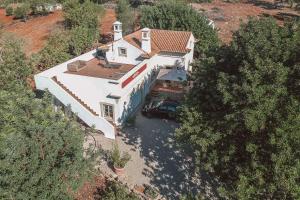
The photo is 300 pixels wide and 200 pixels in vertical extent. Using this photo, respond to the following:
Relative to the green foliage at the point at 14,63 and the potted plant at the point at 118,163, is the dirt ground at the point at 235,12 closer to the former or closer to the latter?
the green foliage at the point at 14,63

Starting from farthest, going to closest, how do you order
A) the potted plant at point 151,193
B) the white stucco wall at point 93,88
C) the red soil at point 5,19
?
1. the red soil at point 5,19
2. the white stucco wall at point 93,88
3. the potted plant at point 151,193

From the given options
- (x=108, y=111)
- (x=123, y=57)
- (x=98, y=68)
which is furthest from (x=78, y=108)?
(x=123, y=57)

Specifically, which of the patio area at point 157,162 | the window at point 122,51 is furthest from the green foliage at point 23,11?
the patio area at point 157,162

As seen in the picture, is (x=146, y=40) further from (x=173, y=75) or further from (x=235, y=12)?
(x=235, y=12)

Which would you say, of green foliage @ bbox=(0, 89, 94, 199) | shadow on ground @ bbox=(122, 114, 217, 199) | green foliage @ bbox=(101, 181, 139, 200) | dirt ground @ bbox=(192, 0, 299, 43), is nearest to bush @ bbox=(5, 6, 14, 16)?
dirt ground @ bbox=(192, 0, 299, 43)

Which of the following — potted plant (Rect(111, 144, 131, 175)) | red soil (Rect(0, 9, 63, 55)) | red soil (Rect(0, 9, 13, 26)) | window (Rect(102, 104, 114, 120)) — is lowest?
red soil (Rect(0, 9, 13, 26))

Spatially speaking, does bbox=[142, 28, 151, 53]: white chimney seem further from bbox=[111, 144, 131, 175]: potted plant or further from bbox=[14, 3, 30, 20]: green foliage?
bbox=[14, 3, 30, 20]: green foliage
